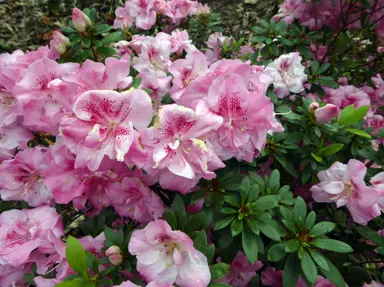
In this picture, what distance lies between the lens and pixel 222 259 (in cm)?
122

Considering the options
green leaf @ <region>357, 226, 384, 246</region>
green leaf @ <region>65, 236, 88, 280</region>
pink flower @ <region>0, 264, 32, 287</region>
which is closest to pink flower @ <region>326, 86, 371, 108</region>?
green leaf @ <region>357, 226, 384, 246</region>

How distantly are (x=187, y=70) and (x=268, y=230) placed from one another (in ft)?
1.88

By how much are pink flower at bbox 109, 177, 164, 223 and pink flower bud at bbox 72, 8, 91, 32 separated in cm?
68

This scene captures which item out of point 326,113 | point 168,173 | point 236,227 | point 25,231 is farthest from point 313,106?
point 25,231

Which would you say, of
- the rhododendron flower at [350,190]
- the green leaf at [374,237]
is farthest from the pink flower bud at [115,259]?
the green leaf at [374,237]

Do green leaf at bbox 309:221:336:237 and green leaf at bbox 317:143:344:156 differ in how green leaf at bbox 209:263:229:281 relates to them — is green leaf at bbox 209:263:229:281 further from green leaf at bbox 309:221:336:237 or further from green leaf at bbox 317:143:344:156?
green leaf at bbox 317:143:344:156

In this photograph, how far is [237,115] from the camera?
1.02 meters

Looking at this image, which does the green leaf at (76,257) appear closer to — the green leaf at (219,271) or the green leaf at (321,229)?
the green leaf at (219,271)

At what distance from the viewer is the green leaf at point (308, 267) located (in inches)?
39.1

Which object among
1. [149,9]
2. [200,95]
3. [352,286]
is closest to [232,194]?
[200,95]

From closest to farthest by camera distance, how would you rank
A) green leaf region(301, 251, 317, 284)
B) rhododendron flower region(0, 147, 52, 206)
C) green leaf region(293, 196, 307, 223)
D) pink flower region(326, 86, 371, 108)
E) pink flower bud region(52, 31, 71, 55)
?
green leaf region(301, 251, 317, 284) → green leaf region(293, 196, 307, 223) → rhododendron flower region(0, 147, 52, 206) → pink flower bud region(52, 31, 71, 55) → pink flower region(326, 86, 371, 108)

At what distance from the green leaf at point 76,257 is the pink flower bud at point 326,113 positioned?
0.92 m

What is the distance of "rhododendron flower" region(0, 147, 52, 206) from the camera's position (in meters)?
1.21

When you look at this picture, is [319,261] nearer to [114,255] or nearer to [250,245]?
[250,245]
